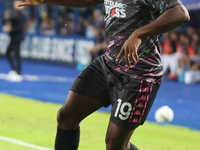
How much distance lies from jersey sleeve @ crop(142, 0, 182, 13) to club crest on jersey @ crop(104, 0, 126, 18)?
0.92ft

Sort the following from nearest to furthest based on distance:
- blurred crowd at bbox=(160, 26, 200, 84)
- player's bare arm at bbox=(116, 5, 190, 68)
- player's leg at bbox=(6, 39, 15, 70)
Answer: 1. player's bare arm at bbox=(116, 5, 190, 68)
2. player's leg at bbox=(6, 39, 15, 70)
3. blurred crowd at bbox=(160, 26, 200, 84)

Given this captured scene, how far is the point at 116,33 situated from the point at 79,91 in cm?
69

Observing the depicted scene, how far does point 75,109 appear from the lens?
13.1 ft

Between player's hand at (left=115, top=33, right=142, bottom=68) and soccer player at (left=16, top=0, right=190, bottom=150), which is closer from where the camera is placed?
player's hand at (left=115, top=33, right=142, bottom=68)

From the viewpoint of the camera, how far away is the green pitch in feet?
20.1

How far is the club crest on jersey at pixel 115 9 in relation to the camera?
3764 mm

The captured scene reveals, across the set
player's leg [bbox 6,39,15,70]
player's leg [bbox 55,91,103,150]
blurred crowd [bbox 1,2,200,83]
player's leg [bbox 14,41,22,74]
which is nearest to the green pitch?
player's leg [bbox 55,91,103,150]

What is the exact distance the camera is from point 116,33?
3.87m

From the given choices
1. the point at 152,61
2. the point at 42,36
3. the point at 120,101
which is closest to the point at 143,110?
the point at 120,101

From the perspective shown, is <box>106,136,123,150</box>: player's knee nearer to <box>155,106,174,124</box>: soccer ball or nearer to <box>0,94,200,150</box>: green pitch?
<box>0,94,200,150</box>: green pitch

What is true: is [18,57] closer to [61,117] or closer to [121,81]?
[61,117]

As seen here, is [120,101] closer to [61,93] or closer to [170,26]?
[170,26]

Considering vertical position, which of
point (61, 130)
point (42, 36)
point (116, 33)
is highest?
point (116, 33)

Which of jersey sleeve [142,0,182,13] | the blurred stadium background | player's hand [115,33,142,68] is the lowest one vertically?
the blurred stadium background
